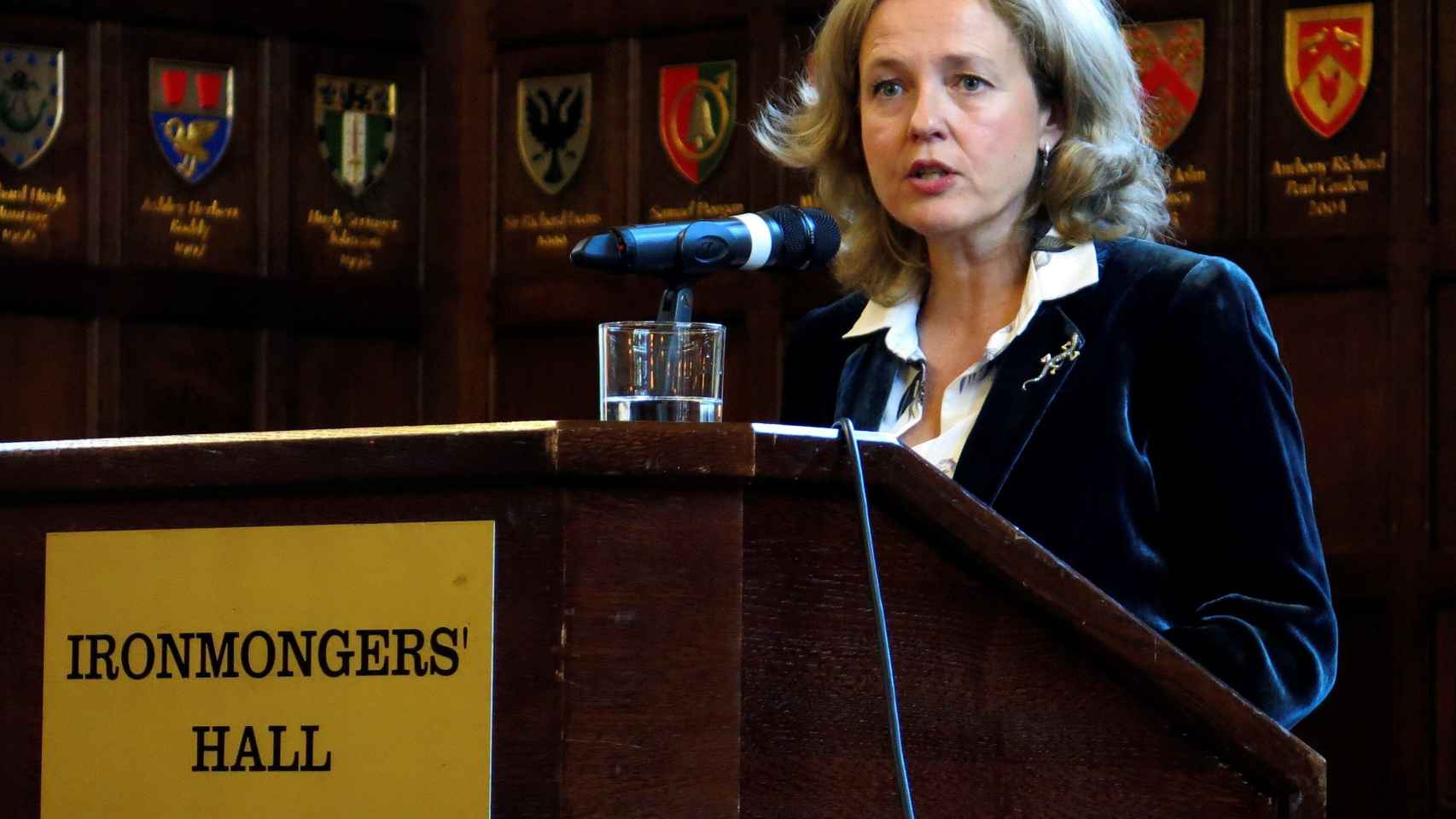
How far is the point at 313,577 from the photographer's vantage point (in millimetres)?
1050

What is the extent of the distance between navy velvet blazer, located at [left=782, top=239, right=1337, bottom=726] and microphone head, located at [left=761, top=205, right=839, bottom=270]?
440 mm

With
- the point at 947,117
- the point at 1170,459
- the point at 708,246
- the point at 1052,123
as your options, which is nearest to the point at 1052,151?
the point at 1052,123

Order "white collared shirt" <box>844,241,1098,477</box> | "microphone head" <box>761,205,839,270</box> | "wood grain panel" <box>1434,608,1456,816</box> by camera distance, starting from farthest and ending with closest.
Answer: "wood grain panel" <box>1434,608,1456,816</box> < "white collared shirt" <box>844,241,1098,477</box> < "microphone head" <box>761,205,839,270</box>

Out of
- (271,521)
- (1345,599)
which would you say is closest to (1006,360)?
(271,521)

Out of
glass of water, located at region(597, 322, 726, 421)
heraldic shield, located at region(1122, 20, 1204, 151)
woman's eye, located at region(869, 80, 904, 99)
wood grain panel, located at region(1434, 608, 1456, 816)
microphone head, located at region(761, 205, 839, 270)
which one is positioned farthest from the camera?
heraldic shield, located at region(1122, 20, 1204, 151)

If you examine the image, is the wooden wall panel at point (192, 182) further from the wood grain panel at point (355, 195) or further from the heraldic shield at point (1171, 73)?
the heraldic shield at point (1171, 73)

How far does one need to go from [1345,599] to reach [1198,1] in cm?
136

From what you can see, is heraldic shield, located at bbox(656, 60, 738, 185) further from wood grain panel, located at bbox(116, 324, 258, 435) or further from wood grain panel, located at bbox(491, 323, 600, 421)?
wood grain panel, located at bbox(116, 324, 258, 435)

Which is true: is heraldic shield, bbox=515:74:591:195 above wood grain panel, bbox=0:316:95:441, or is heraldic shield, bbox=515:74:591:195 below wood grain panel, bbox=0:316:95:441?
above

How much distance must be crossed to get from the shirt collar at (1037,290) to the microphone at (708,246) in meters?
0.56

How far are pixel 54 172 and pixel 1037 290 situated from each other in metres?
3.38

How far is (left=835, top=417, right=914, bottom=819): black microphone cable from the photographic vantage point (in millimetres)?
1056

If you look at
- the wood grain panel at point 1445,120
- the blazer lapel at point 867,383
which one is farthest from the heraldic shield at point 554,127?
the blazer lapel at point 867,383

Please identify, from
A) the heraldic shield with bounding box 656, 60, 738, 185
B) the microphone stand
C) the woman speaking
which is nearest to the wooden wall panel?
the heraldic shield with bounding box 656, 60, 738, 185
